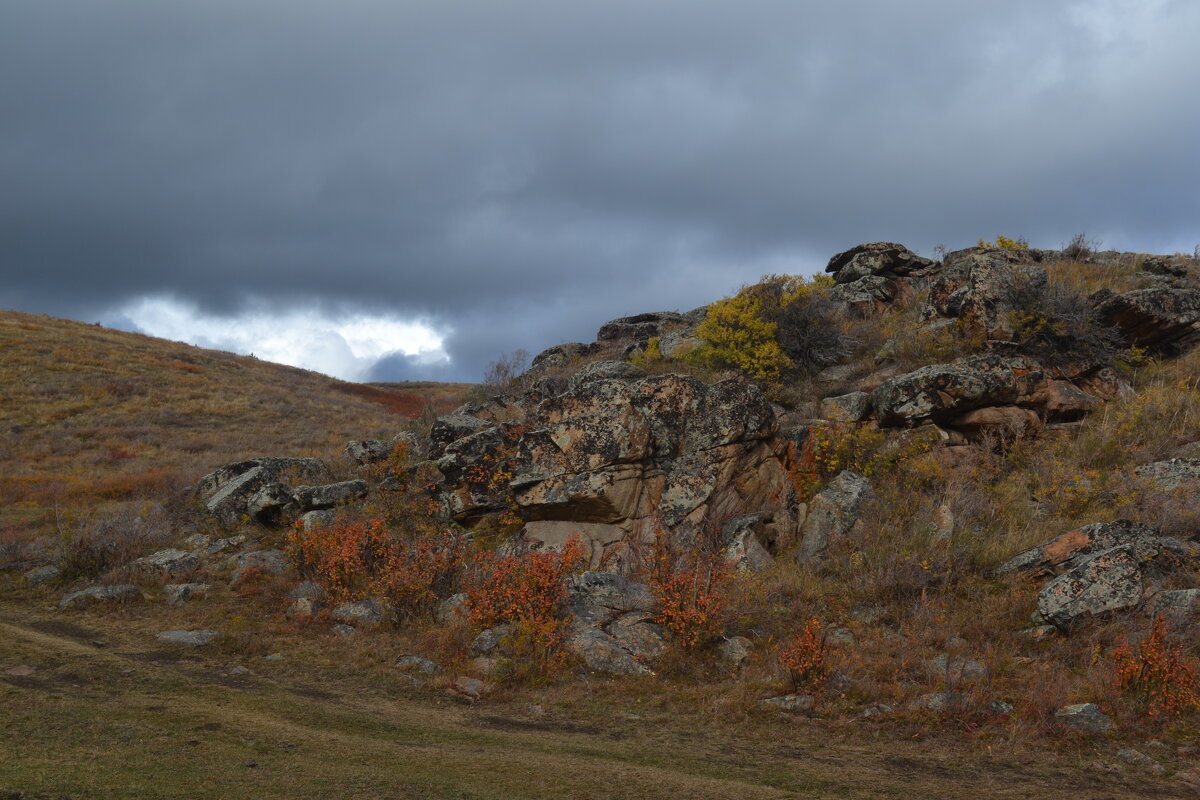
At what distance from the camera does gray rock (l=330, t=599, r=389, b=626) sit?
448 inches

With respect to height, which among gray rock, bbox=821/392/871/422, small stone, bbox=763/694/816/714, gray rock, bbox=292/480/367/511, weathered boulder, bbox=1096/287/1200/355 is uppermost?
weathered boulder, bbox=1096/287/1200/355

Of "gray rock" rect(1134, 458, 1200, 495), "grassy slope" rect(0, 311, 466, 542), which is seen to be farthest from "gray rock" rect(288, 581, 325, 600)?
"gray rock" rect(1134, 458, 1200, 495)

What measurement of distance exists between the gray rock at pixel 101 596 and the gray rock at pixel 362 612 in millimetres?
3972

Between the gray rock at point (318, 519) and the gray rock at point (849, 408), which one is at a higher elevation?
the gray rock at point (849, 408)

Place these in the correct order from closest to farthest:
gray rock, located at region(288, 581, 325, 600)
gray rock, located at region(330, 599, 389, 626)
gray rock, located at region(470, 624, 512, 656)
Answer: gray rock, located at region(470, 624, 512, 656) → gray rock, located at region(330, 599, 389, 626) → gray rock, located at region(288, 581, 325, 600)

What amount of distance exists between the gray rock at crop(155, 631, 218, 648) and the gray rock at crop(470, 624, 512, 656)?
4.12m

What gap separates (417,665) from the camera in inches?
391

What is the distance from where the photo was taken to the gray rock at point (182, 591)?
12.5 metres

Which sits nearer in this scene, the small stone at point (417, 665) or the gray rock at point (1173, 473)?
the small stone at point (417, 665)

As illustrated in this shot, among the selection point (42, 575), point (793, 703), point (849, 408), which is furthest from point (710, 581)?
point (42, 575)

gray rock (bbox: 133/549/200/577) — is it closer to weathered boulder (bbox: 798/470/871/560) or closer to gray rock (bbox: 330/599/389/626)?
gray rock (bbox: 330/599/389/626)

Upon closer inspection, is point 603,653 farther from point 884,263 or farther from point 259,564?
point 884,263

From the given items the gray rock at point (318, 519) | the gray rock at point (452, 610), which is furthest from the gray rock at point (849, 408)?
the gray rock at point (318, 519)

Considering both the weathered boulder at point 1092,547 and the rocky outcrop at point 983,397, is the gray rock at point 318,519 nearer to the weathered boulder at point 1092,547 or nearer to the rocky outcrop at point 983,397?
the rocky outcrop at point 983,397
